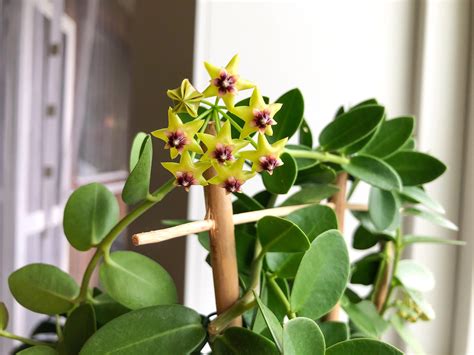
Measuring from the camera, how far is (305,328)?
249 millimetres

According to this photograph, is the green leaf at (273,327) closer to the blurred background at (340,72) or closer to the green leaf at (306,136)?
the green leaf at (306,136)

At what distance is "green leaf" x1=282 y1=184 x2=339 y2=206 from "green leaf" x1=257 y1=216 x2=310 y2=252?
6 centimetres

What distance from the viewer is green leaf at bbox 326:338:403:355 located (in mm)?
252

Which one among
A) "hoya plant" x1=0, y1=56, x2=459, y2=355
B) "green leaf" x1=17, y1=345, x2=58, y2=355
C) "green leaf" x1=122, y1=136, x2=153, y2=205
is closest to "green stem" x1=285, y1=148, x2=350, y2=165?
"hoya plant" x1=0, y1=56, x2=459, y2=355

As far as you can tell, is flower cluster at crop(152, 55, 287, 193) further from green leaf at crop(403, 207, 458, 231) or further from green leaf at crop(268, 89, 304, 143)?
green leaf at crop(403, 207, 458, 231)

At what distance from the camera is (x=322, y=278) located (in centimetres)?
29

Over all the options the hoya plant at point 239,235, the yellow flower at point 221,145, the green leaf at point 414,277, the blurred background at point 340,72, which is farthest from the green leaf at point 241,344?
the blurred background at point 340,72

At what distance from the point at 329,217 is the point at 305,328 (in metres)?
0.10

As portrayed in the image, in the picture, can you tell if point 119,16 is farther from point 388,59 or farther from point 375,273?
point 375,273

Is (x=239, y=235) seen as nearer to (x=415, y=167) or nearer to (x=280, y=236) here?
(x=280, y=236)

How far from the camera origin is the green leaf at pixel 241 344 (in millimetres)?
264

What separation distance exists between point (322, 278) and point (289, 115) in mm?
114

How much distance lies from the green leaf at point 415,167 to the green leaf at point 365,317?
0.36 feet

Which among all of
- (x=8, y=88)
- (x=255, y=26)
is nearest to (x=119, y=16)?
(x=8, y=88)
